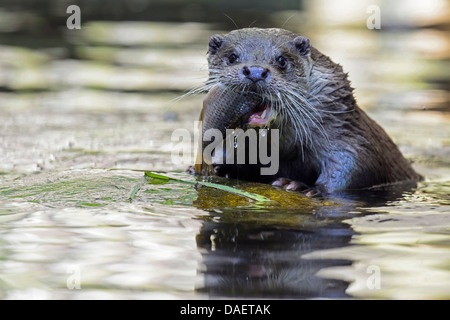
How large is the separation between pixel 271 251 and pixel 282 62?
1.62 meters

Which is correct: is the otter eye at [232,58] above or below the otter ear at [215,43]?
below

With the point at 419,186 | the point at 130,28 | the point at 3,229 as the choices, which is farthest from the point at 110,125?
the point at 130,28

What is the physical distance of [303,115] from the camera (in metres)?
5.32

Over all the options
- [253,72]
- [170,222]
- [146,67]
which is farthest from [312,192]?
[146,67]

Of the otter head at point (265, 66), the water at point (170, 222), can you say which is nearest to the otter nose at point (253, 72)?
the otter head at point (265, 66)

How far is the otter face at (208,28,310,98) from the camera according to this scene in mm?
4758

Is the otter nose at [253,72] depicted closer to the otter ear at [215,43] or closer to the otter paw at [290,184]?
the otter ear at [215,43]

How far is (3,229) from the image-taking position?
4.20 m

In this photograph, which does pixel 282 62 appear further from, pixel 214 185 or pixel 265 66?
pixel 214 185

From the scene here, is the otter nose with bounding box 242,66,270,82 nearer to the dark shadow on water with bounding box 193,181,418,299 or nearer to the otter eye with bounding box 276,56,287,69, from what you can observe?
the otter eye with bounding box 276,56,287,69

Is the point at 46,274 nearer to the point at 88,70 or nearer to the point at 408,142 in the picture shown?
the point at 408,142

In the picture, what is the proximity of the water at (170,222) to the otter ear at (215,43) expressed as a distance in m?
0.24

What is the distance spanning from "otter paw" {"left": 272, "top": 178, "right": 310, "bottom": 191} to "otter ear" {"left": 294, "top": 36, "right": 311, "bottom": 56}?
0.80 metres

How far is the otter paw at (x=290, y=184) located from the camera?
5233 millimetres
